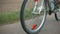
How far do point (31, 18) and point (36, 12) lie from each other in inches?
12.1

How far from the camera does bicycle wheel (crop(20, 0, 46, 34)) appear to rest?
4879mm

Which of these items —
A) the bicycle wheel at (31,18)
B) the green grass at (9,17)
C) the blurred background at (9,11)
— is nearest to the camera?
the bicycle wheel at (31,18)

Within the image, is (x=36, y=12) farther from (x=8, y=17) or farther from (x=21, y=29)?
(x=8, y=17)

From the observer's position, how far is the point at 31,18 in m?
5.32

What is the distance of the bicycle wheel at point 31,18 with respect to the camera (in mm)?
4879

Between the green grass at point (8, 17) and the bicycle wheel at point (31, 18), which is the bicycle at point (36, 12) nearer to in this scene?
the bicycle wheel at point (31, 18)

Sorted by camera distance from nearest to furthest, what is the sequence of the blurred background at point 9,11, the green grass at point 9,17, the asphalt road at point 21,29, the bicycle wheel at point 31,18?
1. the bicycle wheel at point 31,18
2. the asphalt road at point 21,29
3. the green grass at point 9,17
4. the blurred background at point 9,11

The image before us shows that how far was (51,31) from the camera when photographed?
18.2ft

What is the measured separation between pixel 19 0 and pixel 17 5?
235mm

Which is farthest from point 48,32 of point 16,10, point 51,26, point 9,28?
point 16,10

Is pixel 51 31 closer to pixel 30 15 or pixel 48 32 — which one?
pixel 48 32

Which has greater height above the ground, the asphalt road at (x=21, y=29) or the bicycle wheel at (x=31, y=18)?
the bicycle wheel at (x=31, y=18)

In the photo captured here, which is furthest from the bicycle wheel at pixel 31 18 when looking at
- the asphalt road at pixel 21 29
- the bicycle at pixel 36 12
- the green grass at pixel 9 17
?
the green grass at pixel 9 17

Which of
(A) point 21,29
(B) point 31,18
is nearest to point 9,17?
(A) point 21,29
